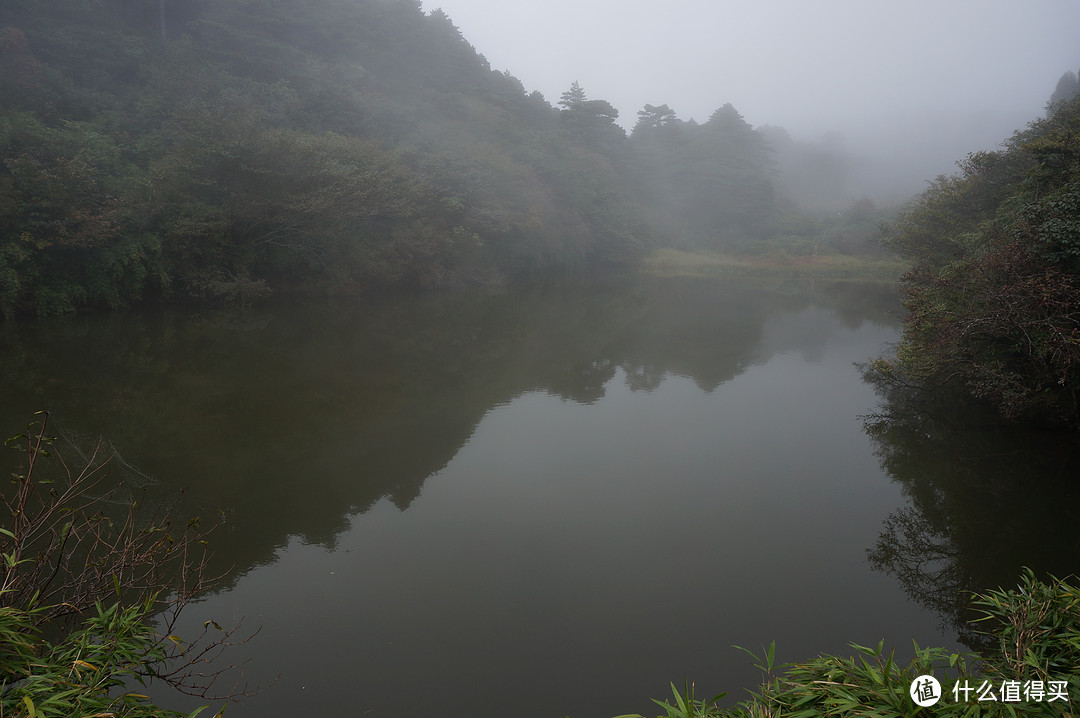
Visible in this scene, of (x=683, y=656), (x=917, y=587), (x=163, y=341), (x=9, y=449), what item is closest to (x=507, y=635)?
(x=683, y=656)

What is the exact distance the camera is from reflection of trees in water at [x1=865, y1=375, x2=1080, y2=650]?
4.28 m

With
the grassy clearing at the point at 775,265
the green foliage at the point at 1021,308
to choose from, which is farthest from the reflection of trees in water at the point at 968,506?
the grassy clearing at the point at 775,265

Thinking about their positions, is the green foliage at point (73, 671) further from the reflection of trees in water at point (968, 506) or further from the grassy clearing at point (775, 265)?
the grassy clearing at point (775, 265)

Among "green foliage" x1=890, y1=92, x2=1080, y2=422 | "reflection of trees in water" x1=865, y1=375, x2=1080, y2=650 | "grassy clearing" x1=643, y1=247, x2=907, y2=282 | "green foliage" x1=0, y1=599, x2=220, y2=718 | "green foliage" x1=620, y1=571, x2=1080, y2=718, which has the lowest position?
"reflection of trees in water" x1=865, y1=375, x2=1080, y2=650

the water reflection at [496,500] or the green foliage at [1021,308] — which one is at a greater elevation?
the green foliage at [1021,308]

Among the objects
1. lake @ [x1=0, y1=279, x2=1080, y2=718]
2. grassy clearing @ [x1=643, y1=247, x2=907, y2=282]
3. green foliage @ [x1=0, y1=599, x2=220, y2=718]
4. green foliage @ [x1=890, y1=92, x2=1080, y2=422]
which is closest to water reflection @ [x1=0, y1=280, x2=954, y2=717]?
lake @ [x1=0, y1=279, x2=1080, y2=718]

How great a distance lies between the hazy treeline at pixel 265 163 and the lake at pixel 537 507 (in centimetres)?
290

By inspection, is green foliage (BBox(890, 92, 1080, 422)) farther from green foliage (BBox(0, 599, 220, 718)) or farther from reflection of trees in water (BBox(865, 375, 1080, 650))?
green foliage (BBox(0, 599, 220, 718))

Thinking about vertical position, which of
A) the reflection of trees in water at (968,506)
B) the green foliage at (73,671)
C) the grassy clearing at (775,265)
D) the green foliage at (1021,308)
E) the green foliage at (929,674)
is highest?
the grassy clearing at (775,265)

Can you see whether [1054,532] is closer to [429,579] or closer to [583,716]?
[583,716]

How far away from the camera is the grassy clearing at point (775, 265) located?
93.8 ft

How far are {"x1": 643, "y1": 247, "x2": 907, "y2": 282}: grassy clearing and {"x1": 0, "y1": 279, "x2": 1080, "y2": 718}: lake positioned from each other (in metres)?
20.3

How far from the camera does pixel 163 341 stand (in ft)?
34.1

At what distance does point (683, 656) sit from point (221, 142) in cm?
1546
